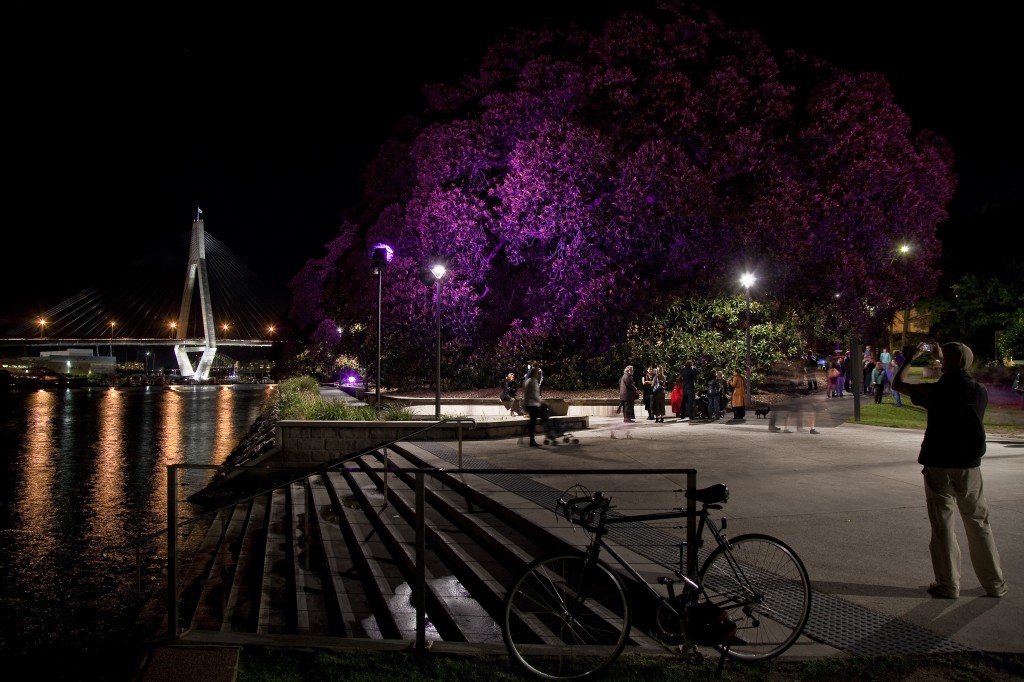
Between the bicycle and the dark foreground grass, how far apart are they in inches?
4.3

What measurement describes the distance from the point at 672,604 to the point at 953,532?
7.39ft

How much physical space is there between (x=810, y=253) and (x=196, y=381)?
71602 millimetres

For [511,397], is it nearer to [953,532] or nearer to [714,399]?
[714,399]

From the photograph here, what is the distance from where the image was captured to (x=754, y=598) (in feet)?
13.3

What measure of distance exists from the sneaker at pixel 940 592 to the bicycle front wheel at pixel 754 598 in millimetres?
1105

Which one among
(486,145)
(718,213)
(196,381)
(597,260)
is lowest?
(196,381)

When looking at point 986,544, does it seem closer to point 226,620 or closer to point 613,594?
point 613,594

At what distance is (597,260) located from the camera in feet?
81.7

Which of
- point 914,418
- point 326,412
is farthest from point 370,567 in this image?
point 914,418

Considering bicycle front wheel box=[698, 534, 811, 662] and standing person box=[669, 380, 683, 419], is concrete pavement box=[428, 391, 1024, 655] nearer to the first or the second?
bicycle front wheel box=[698, 534, 811, 662]

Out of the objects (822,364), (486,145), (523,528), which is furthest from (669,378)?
(523,528)

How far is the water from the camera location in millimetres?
6324

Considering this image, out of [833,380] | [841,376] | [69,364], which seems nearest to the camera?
[833,380]

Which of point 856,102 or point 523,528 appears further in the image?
point 856,102
